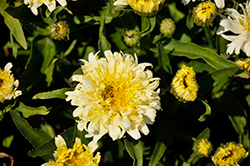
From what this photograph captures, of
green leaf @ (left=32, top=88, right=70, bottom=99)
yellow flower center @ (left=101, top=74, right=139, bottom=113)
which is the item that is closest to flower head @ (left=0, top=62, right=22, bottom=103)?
green leaf @ (left=32, top=88, right=70, bottom=99)

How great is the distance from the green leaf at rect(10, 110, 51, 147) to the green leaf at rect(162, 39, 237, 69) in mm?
1489

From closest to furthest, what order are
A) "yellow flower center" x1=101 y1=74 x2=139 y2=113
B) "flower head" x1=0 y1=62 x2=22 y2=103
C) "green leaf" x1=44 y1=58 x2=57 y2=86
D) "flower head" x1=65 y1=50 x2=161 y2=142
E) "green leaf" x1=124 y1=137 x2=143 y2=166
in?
"flower head" x1=65 y1=50 x2=161 y2=142 → "yellow flower center" x1=101 y1=74 x2=139 y2=113 → "green leaf" x1=124 y1=137 x2=143 y2=166 → "flower head" x1=0 y1=62 x2=22 y2=103 → "green leaf" x1=44 y1=58 x2=57 y2=86

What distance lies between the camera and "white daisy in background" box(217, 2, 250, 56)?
2.80m

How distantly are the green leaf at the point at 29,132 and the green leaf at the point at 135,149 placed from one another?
2.65ft

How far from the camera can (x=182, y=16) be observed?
3512 millimetres

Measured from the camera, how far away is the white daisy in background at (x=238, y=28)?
2805 mm

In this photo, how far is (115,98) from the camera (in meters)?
2.45

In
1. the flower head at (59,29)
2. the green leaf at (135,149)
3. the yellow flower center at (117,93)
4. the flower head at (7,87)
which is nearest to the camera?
the yellow flower center at (117,93)

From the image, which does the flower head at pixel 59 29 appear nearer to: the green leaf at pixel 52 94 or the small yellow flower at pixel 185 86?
the green leaf at pixel 52 94

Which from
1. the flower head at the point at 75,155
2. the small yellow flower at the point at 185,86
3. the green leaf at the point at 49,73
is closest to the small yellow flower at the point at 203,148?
the small yellow flower at the point at 185,86

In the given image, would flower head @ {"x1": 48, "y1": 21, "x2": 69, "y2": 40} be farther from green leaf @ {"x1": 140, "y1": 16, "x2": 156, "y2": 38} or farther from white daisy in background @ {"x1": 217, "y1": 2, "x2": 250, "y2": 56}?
white daisy in background @ {"x1": 217, "y1": 2, "x2": 250, "y2": 56}

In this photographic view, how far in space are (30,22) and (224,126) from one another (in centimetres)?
242

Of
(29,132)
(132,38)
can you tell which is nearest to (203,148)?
(132,38)

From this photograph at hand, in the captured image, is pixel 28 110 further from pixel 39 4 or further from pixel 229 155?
pixel 229 155
